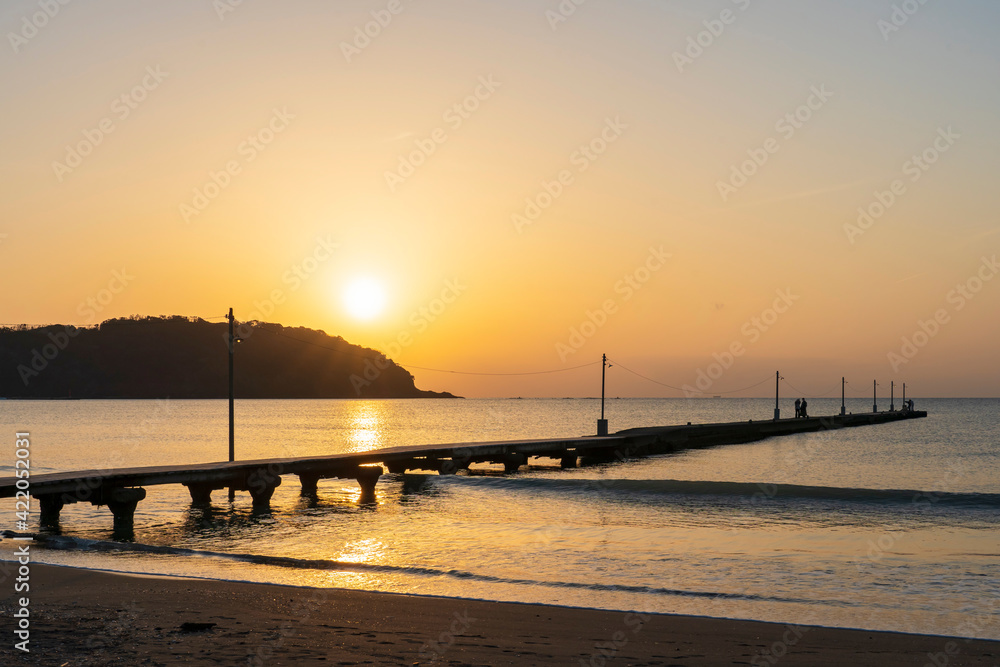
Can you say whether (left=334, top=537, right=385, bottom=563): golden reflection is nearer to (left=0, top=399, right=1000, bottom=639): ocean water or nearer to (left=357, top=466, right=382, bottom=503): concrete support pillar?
(left=0, top=399, right=1000, bottom=639): ocean water

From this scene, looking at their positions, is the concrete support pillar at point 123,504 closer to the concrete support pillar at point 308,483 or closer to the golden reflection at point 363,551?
the golden reflection at point 363,551

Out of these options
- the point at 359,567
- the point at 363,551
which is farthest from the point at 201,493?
the point at 359,567

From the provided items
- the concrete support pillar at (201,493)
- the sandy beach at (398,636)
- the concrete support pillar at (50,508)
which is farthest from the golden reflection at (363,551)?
the concrete support pillar at (201,493)

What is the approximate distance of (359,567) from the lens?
16250mm

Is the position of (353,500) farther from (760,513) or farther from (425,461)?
(760,513)

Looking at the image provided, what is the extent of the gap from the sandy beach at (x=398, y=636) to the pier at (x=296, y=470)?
411 inches

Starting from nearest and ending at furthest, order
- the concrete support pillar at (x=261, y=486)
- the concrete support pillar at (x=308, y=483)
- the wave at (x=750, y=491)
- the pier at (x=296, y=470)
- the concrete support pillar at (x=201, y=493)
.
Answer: the pier at (x=296, y=470) → the concrete support pillar at (x=201, y=493) → the concrete support pillar at (x=261, y=486) → the wave at (x=750, y=491) → the concrete support pillar at (x=308, y=483)

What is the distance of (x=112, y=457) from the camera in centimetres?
6131

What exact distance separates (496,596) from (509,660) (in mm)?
4048

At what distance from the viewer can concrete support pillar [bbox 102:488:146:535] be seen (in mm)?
22641

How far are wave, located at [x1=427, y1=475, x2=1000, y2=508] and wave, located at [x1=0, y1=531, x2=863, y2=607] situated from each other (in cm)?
1698

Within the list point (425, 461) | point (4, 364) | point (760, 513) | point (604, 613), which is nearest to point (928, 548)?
point (760, 513)

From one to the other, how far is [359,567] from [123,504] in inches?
399

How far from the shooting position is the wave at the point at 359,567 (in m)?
14.0
